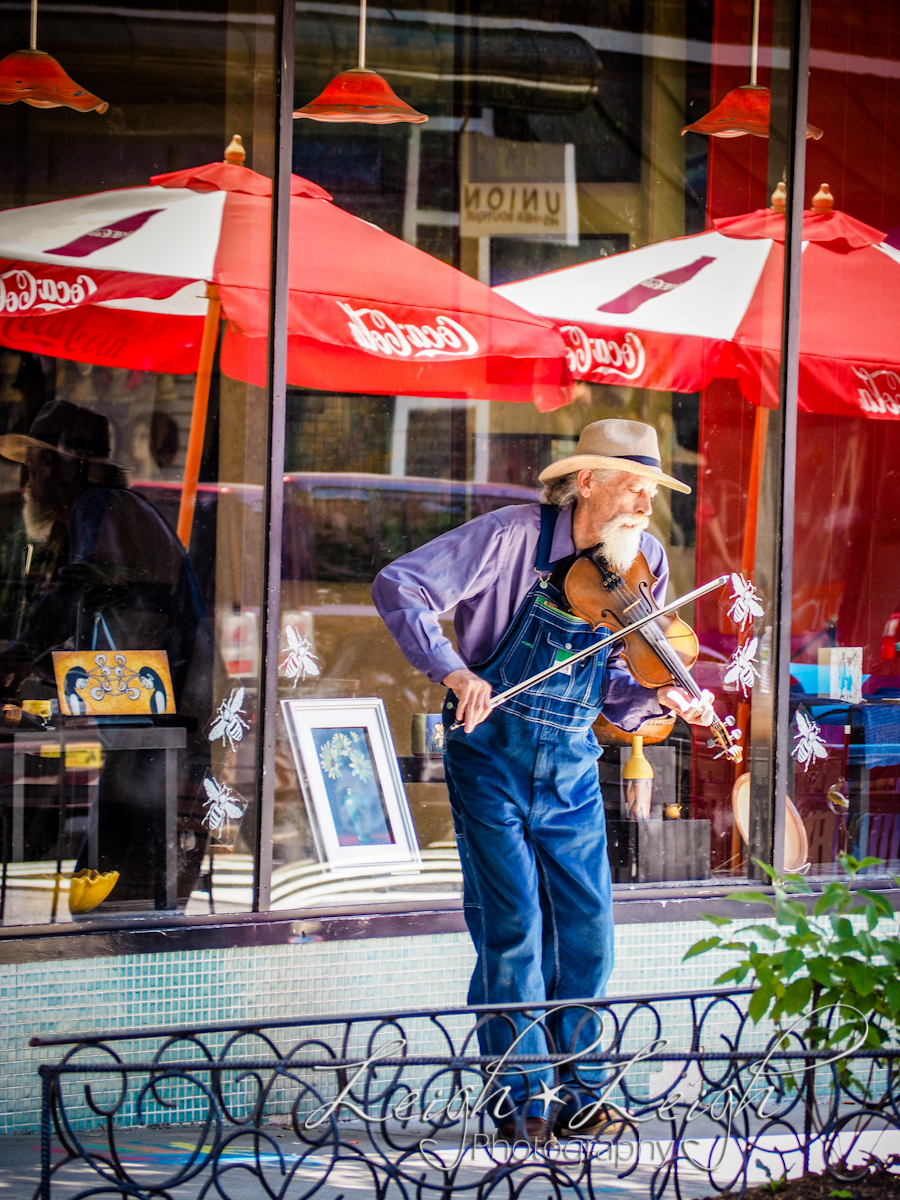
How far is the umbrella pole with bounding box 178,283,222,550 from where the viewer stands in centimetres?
530

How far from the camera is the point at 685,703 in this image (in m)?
4.05

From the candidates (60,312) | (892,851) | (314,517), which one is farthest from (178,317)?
(892,851)

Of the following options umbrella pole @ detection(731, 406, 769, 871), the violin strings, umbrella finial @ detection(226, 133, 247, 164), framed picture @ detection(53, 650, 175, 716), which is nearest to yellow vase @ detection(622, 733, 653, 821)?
umbrella pole @ detection(731, 406, 769, 871)

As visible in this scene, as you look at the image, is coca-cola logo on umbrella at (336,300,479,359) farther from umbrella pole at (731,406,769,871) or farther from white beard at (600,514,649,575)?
white beard at (600,514,649,575)

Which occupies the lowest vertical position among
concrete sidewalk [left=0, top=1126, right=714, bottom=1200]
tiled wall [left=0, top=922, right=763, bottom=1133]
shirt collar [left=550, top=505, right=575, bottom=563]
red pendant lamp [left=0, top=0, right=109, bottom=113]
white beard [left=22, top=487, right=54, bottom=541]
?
concrete sidewalk [left=0, top=1126, right=714, bottom=1200]

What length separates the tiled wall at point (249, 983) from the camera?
4074mm

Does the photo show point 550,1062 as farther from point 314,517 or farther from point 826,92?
point 826,92

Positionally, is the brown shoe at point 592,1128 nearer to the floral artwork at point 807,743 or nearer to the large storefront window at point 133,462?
the large storefront window at point 133,462

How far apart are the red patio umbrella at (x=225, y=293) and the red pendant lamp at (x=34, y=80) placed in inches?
16.9

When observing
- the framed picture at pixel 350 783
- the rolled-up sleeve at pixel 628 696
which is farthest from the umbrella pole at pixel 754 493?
the framed picture at pixel 350 783

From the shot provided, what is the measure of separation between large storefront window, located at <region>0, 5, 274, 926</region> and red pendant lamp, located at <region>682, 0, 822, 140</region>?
80.7 inches

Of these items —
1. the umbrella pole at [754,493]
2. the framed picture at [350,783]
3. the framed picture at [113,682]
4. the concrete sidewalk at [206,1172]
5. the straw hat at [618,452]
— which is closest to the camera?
the concrete sidewalk at [206,1172]

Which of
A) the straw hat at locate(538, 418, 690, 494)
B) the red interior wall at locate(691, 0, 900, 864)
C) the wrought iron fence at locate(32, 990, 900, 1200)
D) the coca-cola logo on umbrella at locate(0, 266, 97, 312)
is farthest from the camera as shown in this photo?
the red interior wall at locate(691, 0, 900, 864)

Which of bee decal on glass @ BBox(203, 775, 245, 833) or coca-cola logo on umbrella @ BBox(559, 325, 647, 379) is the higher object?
coca-cola logo on umbrella @ BBox(559, 325, 647, 379)
